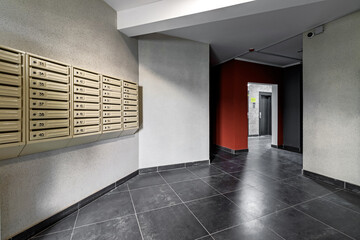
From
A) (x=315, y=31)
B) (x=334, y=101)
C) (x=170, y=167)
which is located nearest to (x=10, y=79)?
(x=170, y=167)

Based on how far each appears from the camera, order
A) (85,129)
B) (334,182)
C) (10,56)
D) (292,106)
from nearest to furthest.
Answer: (10,56), (85,129), (334,182), (292,106)

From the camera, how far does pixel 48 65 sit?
1490 mm

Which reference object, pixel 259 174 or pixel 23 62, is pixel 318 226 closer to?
pixel 259 174

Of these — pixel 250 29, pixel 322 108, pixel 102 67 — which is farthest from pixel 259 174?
pixel 102 67

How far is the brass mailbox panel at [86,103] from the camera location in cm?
177

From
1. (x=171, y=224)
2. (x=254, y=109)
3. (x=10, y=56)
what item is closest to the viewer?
(x=10, y=56)

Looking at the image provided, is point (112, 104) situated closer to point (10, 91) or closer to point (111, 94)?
point (111, 94)

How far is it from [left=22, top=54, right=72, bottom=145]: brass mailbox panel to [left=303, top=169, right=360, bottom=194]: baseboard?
388 cm

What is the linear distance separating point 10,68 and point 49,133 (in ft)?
1.98

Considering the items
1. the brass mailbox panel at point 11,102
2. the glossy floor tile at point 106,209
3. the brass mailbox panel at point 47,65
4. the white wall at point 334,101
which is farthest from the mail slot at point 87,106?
the white wall at point 334,101

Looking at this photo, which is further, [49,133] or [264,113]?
[264,113]

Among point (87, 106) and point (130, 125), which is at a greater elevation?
point (87, 106)

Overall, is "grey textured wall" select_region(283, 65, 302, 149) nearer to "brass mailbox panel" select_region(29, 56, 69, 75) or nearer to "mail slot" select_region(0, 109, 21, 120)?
"brass mailbox panel" select_region(29, 56, 69, 75)

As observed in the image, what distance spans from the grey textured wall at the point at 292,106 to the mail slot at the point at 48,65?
583 cm
